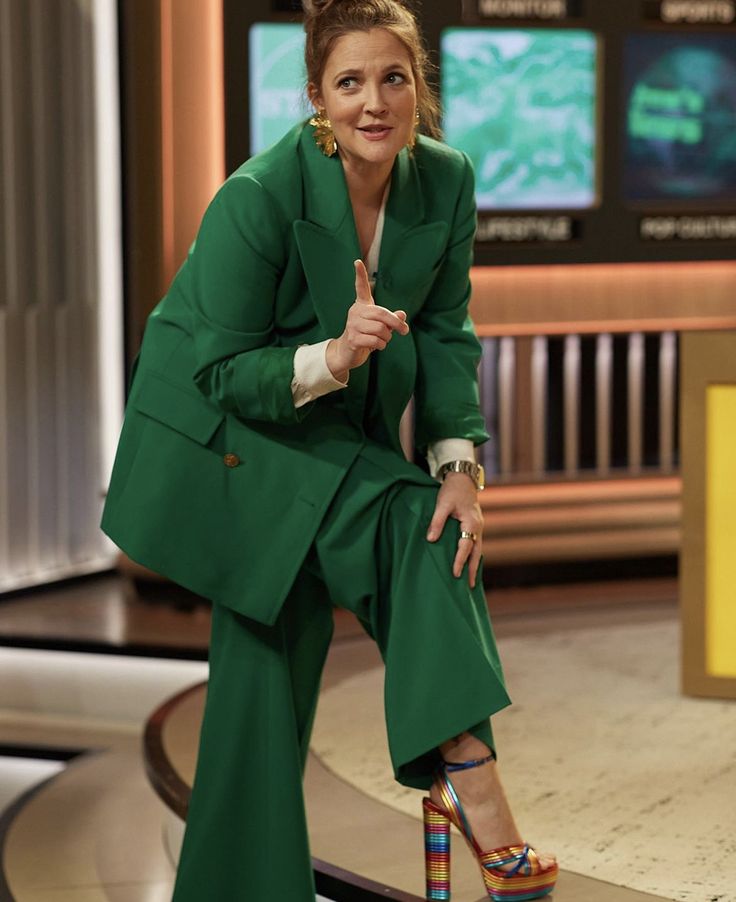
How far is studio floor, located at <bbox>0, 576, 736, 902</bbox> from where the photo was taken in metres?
2.67

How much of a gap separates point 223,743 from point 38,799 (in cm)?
124

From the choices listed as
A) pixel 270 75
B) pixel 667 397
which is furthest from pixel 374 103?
pixel 667 397

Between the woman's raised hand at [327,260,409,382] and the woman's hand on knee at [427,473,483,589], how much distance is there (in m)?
0.28

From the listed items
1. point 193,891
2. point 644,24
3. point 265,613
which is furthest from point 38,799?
point 644,24

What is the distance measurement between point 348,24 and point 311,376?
0.47m

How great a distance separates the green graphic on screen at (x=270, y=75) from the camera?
463 centimetres

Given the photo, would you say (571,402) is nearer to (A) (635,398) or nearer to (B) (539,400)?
(B) (539,400)

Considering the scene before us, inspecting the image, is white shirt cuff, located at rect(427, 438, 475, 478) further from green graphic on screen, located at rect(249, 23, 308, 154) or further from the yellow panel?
green graphic on screen, located at rect(249, 23, 308, 154)

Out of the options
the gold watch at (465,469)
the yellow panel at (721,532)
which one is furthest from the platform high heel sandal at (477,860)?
the yellow panel at (721,532)

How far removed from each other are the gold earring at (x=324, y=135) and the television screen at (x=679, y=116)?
305 cm

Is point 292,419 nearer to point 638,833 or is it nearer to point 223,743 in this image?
point 223,743

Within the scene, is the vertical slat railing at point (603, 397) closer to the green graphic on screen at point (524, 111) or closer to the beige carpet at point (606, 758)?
the green graphic on screen at point (524, 111)

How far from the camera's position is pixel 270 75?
4641 mm

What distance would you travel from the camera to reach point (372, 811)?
290 centimetres
